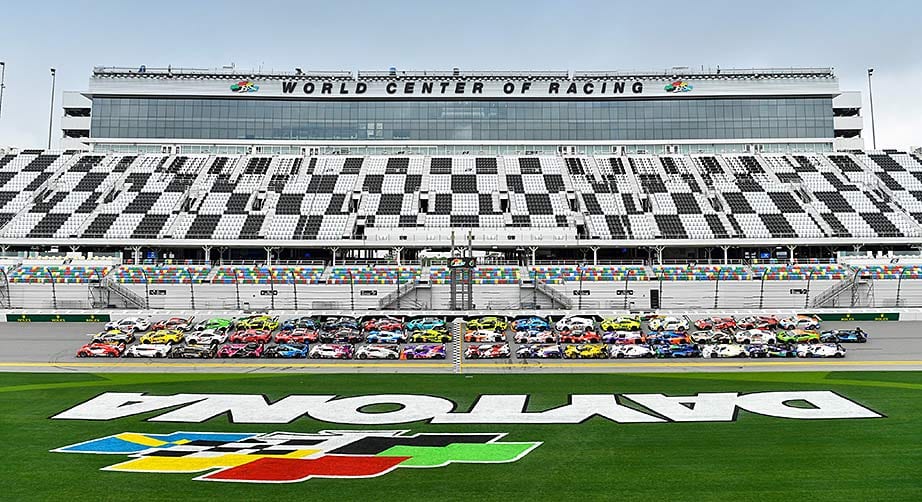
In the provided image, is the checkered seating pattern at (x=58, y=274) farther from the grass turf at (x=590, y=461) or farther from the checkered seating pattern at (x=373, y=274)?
the grass turf at (x=590, y=461)

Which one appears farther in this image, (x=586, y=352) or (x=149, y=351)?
(x=149, y=351)

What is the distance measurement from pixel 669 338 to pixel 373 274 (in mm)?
28101

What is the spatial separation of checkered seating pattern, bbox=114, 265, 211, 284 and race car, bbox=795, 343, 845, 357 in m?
47.5

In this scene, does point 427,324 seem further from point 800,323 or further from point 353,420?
point 800,323

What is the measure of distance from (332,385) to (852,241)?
56.0 metres

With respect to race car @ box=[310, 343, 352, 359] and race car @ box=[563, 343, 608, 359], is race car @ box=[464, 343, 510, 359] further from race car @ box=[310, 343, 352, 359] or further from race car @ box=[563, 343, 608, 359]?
race car @ box=[310, 343, 352, 359]

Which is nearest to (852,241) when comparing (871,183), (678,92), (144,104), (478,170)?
(871,183)

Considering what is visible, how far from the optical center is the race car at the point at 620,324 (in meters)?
43.5

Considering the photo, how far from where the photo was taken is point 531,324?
4506cm

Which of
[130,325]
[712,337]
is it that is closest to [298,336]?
[130,325]

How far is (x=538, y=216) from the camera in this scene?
6725 cm

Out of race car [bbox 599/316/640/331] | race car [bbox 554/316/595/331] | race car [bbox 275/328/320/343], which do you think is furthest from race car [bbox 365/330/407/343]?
race car [bbox 599/316/640/331]

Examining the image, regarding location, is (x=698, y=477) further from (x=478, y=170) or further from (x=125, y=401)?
(x=478, y=170)

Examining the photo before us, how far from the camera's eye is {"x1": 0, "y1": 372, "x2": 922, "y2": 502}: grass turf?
1405 centimetres
